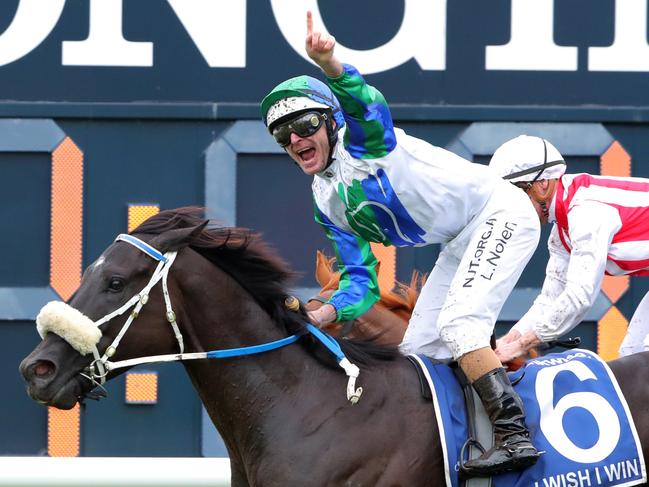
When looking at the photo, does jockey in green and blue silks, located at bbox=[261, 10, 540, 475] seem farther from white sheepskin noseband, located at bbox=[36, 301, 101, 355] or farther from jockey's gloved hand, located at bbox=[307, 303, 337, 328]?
white sheepskin noseband, located at bbox=[36, 301, 101, 355]

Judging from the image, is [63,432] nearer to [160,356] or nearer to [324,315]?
[324,315]

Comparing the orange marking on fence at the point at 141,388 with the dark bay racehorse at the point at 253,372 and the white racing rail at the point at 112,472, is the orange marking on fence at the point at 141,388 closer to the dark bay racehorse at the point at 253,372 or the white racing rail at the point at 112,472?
the white racing rail at the point at 112,472

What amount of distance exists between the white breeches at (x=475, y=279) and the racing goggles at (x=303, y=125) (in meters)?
0.56

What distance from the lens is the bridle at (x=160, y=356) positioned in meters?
3.26

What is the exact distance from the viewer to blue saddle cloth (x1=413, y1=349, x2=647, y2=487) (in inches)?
134

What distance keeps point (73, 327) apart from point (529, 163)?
5.45 ft

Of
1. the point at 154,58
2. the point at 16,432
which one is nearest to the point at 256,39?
the point at 154,58

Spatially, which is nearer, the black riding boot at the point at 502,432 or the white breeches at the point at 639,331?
the black riding boot at the point at 502,432

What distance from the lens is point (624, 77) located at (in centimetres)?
530

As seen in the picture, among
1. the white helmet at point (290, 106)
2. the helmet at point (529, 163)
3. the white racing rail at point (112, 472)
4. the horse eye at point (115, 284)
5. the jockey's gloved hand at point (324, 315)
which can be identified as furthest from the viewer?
the white racing rail at point (112, 472)

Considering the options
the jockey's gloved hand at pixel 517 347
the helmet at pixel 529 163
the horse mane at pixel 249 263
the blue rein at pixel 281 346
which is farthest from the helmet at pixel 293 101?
the jockey's gloved hand at pixel 517 347

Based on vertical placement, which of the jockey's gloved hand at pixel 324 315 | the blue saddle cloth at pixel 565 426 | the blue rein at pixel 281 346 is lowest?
the blue saddle cloth at pixel 565 426

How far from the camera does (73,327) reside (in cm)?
319

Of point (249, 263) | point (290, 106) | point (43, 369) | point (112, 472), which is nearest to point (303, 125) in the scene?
point (290, 106)
